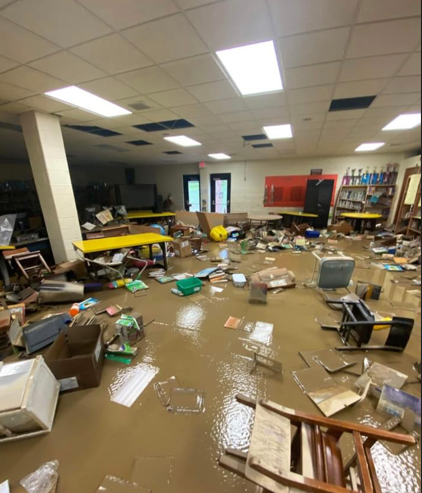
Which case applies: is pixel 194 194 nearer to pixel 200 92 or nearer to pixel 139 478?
pixel 200 92

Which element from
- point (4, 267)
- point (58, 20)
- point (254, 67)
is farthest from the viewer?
point (4, 267)

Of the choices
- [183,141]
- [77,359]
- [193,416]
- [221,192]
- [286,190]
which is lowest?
[193,416]

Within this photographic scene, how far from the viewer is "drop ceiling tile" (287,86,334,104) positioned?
288 cm

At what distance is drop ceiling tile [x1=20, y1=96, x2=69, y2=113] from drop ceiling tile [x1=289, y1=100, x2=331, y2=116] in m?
3.55

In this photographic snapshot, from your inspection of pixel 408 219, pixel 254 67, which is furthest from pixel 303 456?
pixel 408 219

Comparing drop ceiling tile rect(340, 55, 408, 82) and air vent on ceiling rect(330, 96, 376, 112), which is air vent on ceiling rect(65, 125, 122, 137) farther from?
drop ceiling tile rect(340, 55, 408, 82)

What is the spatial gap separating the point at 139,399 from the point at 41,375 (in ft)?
2.23

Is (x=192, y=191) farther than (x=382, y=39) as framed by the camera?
Yes

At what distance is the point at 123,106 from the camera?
11.3 ft

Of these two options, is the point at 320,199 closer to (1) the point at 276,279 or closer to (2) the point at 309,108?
(2) the point at 309,108

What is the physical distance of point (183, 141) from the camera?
578 centimetres

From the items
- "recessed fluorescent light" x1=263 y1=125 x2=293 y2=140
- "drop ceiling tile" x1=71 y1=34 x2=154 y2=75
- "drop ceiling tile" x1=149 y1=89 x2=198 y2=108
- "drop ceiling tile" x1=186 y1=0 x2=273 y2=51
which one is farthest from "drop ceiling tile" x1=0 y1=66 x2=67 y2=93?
"recessed fluorescent light" x1=263 y1=125 x2=293 y2=140

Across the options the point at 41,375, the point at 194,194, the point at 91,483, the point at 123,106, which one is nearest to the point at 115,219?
the point at 123,106

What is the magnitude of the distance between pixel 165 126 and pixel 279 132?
98.8 inches
